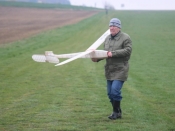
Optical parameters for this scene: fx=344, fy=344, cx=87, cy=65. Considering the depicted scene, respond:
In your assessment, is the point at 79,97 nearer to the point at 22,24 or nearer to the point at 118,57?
the point at 118,57

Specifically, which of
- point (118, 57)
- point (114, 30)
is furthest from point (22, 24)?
point (118, 57)

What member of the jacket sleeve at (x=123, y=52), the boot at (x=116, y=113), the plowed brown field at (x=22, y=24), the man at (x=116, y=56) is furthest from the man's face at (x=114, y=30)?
the plowed brown field at (x=22, y=24)

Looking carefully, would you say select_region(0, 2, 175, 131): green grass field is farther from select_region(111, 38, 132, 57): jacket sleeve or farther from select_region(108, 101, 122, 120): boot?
select_region(111, 38, 132, 57): jacket sleeve

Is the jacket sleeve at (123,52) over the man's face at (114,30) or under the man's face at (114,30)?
under

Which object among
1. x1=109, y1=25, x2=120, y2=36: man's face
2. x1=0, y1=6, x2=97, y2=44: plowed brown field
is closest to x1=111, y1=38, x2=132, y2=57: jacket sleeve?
x1=109, y1=25, x2=120, y2=36: man's face

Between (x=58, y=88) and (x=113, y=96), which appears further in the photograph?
(x=58, y=88)

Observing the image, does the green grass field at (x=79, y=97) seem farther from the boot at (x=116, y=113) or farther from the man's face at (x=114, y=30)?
the man's face at (x=114, y=30)

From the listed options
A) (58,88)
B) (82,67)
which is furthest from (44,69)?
(58,88)

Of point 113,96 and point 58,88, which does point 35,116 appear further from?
point 58,88

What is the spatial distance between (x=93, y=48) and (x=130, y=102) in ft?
7.39

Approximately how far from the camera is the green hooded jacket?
19.8 ft

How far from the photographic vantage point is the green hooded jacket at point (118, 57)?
6047mm

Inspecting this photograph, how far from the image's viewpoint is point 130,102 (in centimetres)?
794

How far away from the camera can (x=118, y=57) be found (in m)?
6.06
